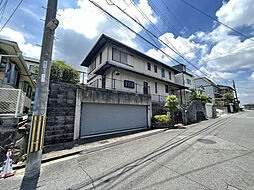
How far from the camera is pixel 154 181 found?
104 inches

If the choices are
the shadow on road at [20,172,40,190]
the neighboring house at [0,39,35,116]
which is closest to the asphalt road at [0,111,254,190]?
the shadow on road at [20,172,40,190]

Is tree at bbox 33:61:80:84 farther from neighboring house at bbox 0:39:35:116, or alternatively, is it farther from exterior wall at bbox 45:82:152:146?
exterior wall at bbox 45:82:152:146

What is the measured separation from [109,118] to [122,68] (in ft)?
17.7

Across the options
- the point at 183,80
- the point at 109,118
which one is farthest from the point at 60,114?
the point at 183,80

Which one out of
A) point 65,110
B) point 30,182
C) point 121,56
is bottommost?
point 30,182

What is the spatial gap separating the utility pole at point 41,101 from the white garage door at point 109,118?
318cm

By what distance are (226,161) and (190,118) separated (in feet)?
37.1

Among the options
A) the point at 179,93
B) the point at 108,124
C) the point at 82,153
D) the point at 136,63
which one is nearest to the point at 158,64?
the point at 136,63

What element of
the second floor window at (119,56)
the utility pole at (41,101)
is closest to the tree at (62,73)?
the second floor window at (119,56)

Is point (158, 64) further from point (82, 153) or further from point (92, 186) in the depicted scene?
point (92, 186)

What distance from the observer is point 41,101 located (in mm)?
3371

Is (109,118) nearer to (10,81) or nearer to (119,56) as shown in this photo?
(10,81)

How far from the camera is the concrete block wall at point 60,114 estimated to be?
5327mm

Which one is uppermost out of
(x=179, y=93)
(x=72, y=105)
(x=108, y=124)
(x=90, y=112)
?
(x=179, y=93)
